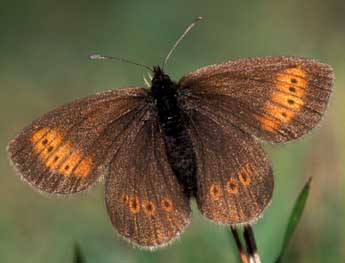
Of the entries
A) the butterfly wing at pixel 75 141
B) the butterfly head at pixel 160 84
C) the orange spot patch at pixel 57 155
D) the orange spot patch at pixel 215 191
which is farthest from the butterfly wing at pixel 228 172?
the orange spot patch at pixel 57 155

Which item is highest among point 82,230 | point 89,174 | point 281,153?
point 89,174

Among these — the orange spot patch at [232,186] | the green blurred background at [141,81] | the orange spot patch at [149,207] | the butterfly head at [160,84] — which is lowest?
the green blurred background at [141,81]

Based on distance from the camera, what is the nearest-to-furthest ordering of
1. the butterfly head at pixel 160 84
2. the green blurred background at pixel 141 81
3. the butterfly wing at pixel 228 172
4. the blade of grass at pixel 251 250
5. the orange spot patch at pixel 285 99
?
the blade of grass at pixel 251 250
the butterfly wing at pixel 228 172
the orange spot patch at pixel 285 99
the butterfly head at pixel 160 84
the green blurred background at pixel 141 81

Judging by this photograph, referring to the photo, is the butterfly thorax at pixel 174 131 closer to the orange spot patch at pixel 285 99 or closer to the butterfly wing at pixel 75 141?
the butterfly wing at pixel 75 141

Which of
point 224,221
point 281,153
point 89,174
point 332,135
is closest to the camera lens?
point 224,221

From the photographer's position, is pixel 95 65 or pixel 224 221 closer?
pixel 224 221

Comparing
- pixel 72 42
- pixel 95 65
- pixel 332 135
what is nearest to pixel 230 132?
pixel 332 135

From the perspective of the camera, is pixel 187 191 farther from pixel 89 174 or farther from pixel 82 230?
pixel 82 230

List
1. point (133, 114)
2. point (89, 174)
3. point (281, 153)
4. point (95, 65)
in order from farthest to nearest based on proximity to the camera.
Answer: point (95, 65), point (281, 153), point (133, 114), point (89, 174)
